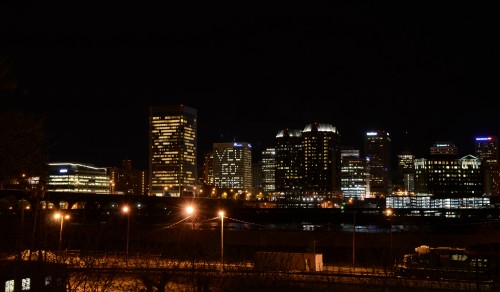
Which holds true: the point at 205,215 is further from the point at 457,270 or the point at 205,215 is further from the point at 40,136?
the point at 40,136

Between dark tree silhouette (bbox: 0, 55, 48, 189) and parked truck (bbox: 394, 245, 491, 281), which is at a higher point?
dark tree silhouette (bbox: 0, 55, 48, 189)

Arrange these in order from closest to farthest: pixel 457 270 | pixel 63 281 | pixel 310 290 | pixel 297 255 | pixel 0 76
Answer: pixel 0 76 < pixel 63 281 < pixel 310 290 < pixel 457 270 < pixel 297 255

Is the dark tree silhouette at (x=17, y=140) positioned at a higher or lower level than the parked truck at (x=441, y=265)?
higher

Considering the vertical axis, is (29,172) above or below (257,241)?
above

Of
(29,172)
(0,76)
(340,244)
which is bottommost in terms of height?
(340,244)

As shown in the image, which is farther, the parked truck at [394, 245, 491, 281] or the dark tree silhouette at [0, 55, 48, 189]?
the parked truck at [394, 245, 491, 281]

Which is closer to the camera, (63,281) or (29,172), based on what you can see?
(29,172)

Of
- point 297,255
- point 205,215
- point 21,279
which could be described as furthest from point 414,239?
point 205,215

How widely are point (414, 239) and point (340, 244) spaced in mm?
9641

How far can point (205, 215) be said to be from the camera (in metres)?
193

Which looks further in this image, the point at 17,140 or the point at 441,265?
the point at 441,265

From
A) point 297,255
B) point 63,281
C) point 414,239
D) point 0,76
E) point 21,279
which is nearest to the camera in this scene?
point 0,76

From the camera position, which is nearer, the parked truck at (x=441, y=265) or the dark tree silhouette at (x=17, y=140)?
the dark tree silhouette at (x=17, y=140)

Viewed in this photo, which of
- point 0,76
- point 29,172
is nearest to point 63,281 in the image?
point 29,172
